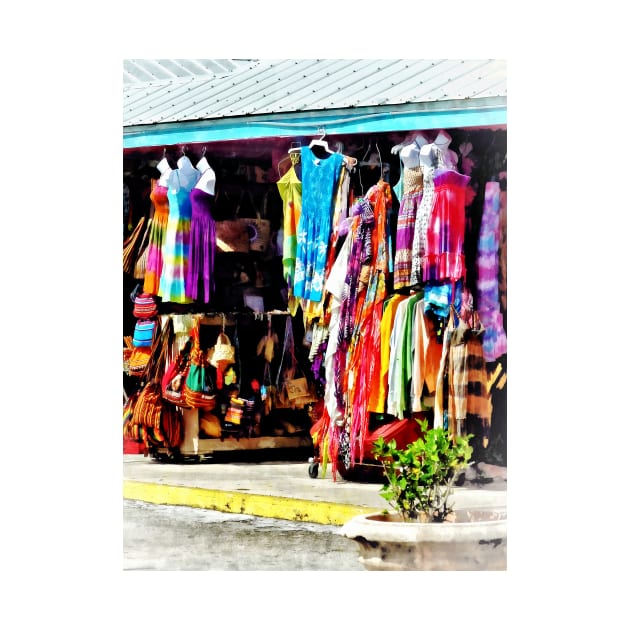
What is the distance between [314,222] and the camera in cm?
729

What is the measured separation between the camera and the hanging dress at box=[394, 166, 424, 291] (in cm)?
710

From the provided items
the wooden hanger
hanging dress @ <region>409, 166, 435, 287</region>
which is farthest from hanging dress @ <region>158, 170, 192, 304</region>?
hanging dress @ <region>409, 166, 435, 287</region>

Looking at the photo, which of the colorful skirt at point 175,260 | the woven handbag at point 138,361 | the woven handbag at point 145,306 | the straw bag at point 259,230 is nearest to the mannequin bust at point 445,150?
the straw bag at point 259,230

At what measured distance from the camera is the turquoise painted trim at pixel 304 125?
6.91 m

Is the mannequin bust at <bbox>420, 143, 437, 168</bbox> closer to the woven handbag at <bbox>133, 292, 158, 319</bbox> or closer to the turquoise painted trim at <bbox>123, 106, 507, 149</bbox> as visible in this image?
the turquoise painted trim at <bbox>123, 106, 507, 149</bbox>

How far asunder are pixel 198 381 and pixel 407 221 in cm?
182

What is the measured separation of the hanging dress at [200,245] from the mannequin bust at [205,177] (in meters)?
0.03

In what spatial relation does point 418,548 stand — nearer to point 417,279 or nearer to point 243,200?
point 417,279

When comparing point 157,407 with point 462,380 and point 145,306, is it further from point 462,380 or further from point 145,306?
point 462,380

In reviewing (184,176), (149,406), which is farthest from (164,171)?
(149,406)

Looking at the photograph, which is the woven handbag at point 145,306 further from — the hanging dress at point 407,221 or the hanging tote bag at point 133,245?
the hanging dress at point 407,221

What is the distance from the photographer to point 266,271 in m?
7.49

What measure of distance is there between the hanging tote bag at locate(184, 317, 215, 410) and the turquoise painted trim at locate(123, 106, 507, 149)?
4.16 feet

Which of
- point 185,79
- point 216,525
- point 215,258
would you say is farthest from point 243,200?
point 216,525
